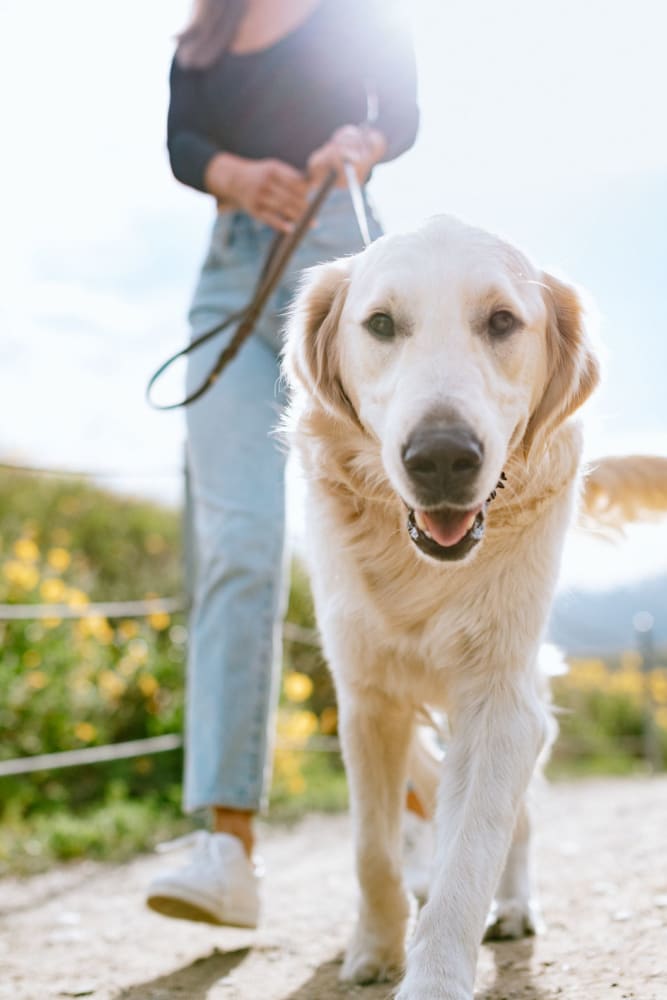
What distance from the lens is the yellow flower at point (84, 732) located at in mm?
4965

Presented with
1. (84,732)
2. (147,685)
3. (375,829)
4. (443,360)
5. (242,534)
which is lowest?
(84,732)

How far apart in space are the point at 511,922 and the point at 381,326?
1.43 metres

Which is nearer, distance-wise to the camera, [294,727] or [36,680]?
[36,680]

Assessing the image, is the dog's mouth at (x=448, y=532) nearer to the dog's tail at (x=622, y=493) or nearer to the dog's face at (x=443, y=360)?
the dog's face at (x=443, y=360)

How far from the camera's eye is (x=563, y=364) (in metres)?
2.12

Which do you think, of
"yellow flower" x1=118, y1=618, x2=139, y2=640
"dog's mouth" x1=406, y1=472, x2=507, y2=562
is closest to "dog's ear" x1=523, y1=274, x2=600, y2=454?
"dog's mouth" x1=406, y1=472, x2=507, y2=562

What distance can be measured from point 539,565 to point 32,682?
3326 mm

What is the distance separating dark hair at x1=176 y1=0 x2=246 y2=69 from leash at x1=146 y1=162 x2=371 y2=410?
560 mm

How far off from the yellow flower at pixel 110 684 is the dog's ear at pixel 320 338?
128 inches

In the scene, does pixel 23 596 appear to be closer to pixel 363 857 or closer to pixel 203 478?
pixel 203 478

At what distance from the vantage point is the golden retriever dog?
5.89 ft

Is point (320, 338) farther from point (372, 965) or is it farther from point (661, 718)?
point (661, 718)

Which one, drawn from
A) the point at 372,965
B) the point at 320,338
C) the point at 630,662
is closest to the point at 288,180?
the point at 320,338

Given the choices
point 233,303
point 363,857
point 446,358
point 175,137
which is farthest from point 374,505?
point 175,137
